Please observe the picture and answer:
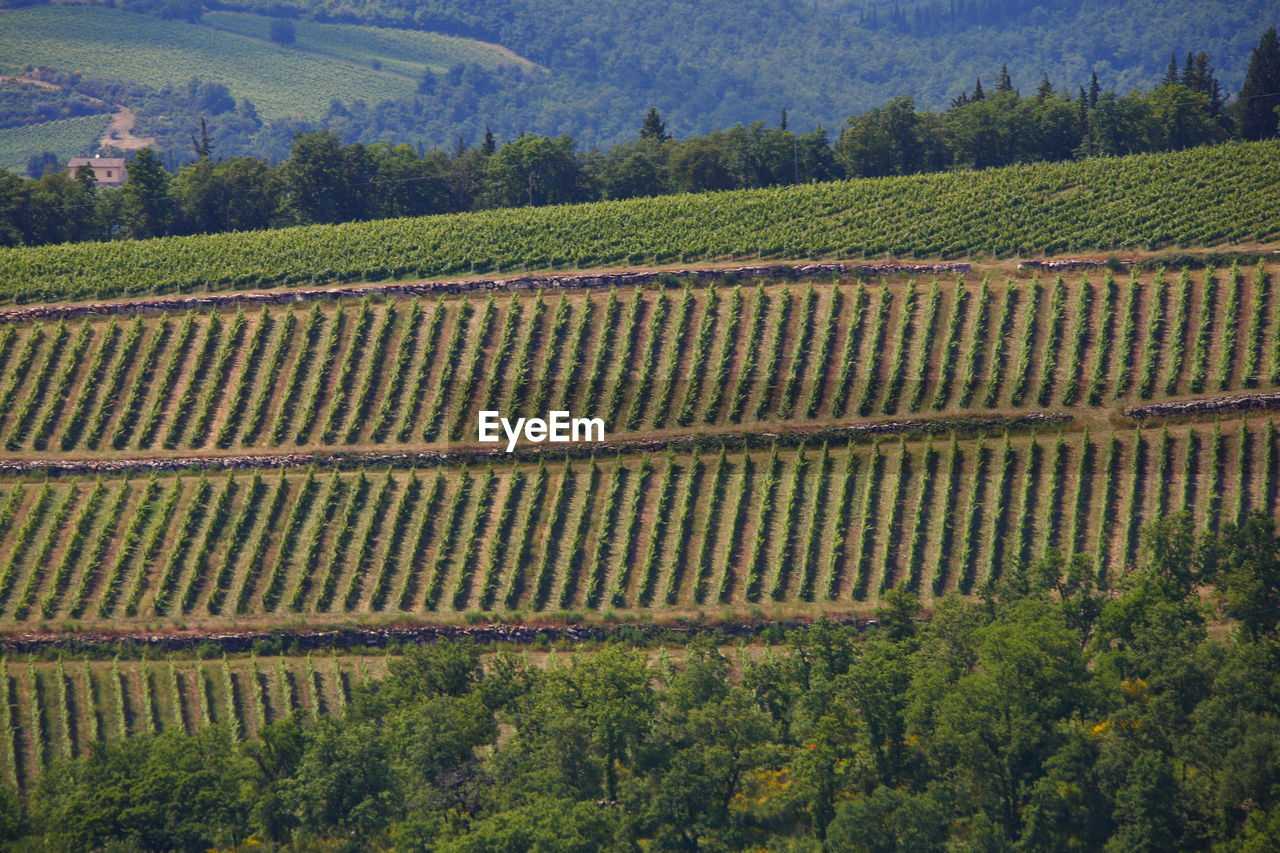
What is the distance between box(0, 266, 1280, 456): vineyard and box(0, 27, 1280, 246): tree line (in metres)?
32.8

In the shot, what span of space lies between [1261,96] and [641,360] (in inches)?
2858

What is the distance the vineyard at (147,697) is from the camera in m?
66.4

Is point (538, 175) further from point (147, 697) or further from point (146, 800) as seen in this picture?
point (146, 800)

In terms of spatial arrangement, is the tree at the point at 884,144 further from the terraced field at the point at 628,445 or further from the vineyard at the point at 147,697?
the vineyard at the point at 147,697

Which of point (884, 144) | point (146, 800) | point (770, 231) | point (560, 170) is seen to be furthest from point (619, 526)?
point (884, 144)

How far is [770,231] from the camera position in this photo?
308ft

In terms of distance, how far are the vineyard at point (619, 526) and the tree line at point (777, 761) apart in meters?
10.9

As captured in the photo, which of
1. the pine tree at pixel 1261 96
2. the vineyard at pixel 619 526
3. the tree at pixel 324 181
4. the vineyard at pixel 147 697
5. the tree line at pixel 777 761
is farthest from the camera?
the pine tree at pixel 1261 96

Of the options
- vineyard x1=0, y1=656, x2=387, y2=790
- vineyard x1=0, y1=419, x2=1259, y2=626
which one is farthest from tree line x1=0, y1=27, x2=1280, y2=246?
vineyard x1=0, y1=656, x2=387, y2=790

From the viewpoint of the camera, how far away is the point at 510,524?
7456 cm

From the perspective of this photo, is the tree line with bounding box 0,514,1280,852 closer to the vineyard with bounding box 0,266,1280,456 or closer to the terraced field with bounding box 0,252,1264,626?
the terraced field with bounding box 0,252,1264,626

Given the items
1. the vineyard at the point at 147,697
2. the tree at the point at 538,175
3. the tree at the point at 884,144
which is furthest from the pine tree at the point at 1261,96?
the vineyard at the point at 147,697

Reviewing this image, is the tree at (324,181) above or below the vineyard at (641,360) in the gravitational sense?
above

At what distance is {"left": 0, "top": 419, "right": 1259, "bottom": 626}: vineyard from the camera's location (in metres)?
70.8
